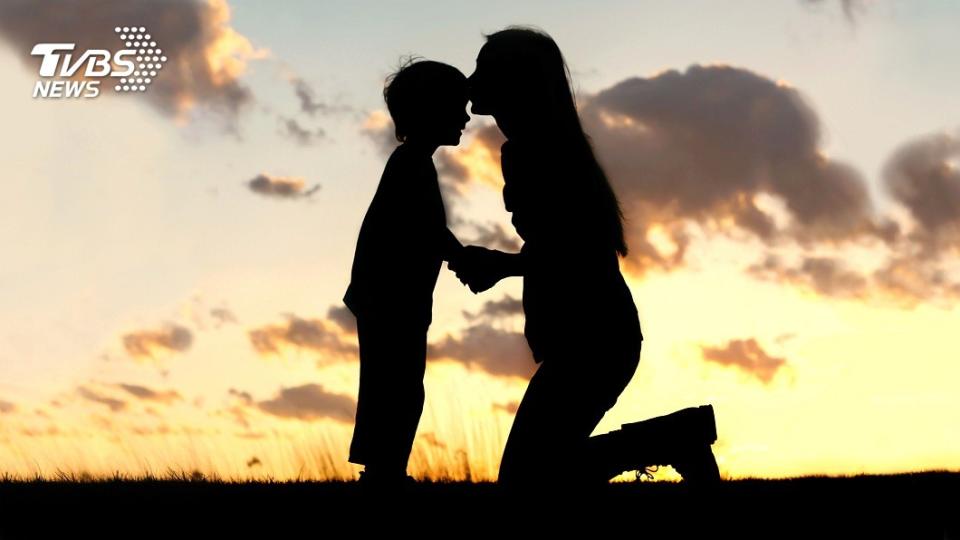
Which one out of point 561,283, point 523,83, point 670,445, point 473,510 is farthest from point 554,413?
point 473,510

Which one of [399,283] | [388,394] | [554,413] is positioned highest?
[399,283]

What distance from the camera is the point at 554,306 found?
570 cm

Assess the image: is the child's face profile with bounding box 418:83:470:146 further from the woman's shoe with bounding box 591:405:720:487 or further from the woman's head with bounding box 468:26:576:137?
the woman's shoe with bounding box 591:405:720:487

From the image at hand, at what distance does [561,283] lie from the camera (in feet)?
18.6

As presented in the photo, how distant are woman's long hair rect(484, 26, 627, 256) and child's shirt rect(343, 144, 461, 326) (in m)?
2.03

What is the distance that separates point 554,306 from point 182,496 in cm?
420

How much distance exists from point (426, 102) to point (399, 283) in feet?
4.13

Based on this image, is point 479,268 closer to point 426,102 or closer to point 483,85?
point 483,85

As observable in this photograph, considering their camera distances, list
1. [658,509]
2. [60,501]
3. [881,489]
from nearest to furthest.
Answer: [658,509] → [60,501] → [881,489]

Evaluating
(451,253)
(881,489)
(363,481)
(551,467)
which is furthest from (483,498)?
(881,489)

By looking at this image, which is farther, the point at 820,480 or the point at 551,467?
the point at 820,480

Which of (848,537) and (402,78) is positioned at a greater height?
(402,78)

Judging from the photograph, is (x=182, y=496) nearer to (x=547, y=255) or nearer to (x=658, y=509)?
(x=658, y=509)

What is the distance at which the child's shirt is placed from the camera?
789 centimetres
